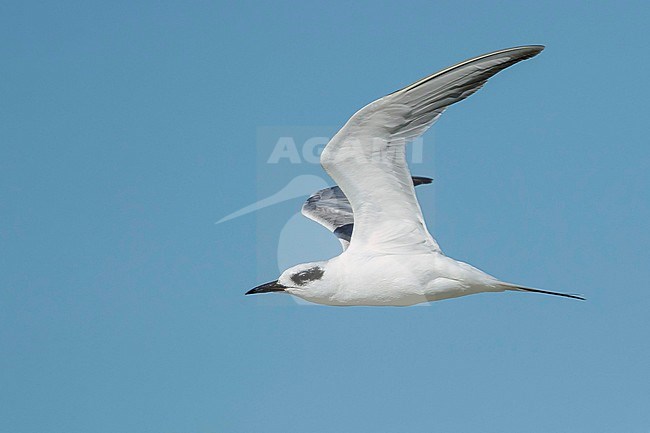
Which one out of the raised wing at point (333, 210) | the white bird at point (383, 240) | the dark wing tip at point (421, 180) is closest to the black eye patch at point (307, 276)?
the white bird at point (383, 240)

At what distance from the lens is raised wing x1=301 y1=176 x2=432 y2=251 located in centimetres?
1462

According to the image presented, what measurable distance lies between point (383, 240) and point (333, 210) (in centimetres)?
277

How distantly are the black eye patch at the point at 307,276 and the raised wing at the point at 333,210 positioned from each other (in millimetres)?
1733

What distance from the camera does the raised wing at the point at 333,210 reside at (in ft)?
48.0

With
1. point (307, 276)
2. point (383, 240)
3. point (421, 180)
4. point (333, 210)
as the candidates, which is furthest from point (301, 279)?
point (421, 180)

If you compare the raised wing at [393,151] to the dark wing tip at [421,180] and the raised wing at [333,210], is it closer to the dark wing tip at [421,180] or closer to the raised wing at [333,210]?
the raised wing at [333,210]

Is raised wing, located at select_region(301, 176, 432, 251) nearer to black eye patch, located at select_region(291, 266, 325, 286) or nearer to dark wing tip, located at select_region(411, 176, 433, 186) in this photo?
dark wing tip, located at select_region(411, 176, 433, 186)

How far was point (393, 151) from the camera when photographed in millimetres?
11656

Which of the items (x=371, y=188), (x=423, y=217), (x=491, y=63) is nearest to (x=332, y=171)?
(x=371, y=188)

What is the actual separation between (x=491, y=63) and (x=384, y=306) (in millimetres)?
3285

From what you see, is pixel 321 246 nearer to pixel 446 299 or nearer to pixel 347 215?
pixel 347 215

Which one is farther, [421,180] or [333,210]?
[421,180]

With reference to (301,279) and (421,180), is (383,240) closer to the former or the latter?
(301,279)

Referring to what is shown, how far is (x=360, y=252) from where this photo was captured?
12.5 meters
